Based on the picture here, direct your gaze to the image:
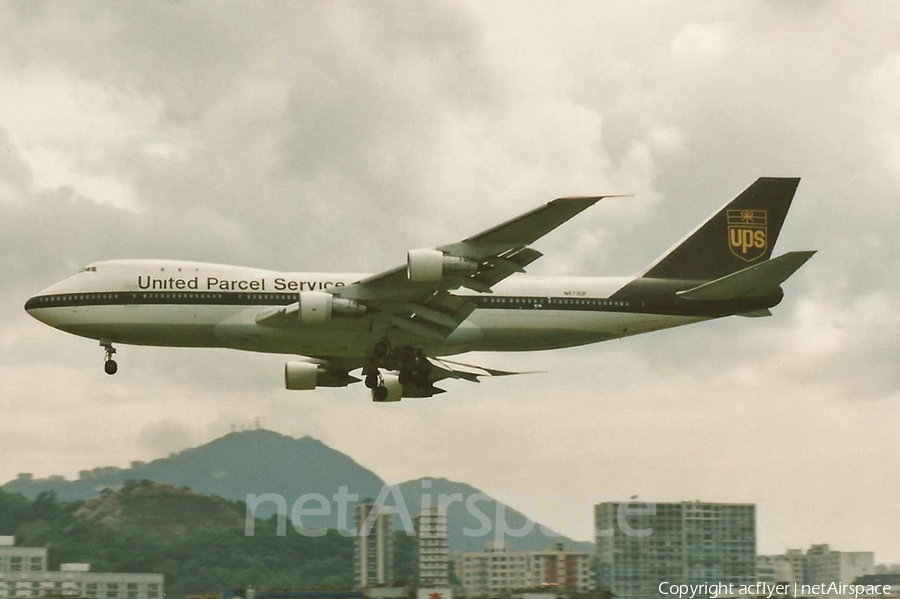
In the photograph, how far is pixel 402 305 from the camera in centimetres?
4403

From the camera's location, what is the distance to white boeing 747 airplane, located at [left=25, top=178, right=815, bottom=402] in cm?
4281

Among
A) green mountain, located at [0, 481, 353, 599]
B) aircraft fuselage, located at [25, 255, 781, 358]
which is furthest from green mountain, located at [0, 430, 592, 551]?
aircraft fuselage, located at [25, 255, 781, 358]

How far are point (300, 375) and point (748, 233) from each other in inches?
745

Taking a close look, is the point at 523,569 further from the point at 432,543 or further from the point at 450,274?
the point at 450,274

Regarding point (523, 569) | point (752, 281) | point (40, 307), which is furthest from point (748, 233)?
point (40, 307)

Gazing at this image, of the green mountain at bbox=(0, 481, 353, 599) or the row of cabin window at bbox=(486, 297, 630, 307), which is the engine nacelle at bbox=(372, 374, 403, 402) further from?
the green mountain at bbox=(0, 481, 353, 599)

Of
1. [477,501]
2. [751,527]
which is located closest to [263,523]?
[477,501]

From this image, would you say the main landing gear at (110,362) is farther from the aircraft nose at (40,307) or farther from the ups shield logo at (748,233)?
the ups shield logo at (748,233)

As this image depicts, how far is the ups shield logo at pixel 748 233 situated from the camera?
167 feet

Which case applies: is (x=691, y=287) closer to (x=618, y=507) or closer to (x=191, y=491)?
(x=618, y=507)

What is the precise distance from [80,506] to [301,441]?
436 inches

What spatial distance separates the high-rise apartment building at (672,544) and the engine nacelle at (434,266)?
17623 millimetres

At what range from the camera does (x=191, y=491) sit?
203 feet

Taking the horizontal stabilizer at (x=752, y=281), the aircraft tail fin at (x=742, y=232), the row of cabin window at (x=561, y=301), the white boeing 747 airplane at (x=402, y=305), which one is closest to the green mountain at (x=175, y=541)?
the white boeing 747 airplane at (x=402, y=305)
